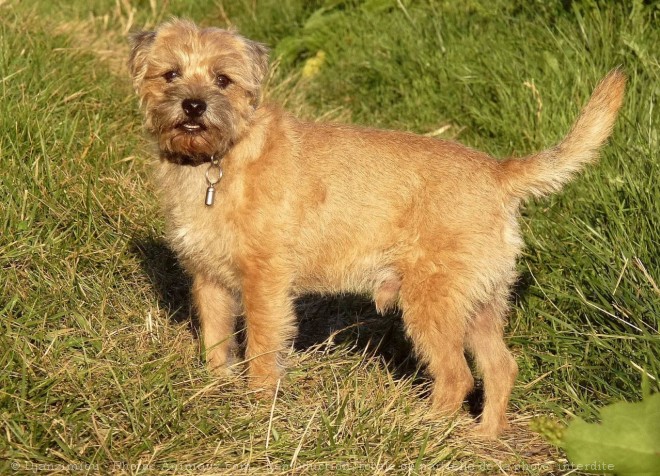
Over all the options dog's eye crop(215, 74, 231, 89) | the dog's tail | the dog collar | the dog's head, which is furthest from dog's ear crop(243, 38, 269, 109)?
the dog's tail

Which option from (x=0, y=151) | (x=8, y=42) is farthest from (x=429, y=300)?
(x=8, y=42)

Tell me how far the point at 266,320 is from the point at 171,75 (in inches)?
51.0

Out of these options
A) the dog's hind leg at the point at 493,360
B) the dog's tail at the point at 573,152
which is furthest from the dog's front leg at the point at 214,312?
the dog's tail at the point at 573,152

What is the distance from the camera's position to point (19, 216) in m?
4.71

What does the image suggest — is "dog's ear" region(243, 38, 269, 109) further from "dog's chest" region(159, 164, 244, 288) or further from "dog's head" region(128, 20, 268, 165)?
"dog's chest" region(159, 164, 244, 288)

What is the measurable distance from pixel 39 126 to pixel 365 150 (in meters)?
2.13

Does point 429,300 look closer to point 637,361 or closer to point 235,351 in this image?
point 637,361

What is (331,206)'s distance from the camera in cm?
446

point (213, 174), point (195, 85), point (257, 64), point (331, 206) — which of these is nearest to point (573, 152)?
point (331, 206)

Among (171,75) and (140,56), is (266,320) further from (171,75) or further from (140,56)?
(140,56)

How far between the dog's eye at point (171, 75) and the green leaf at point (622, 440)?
256 centimetres

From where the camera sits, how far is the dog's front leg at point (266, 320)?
14.0 ft

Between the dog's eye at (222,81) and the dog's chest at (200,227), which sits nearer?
the dog's chest at (200,227)

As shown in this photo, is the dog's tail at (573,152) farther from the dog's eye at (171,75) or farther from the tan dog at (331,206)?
the dog's eye at (171,75)
